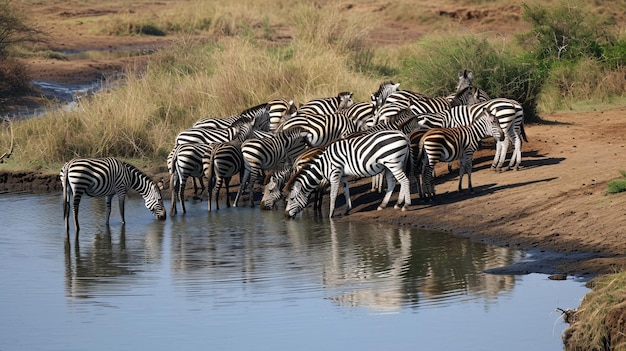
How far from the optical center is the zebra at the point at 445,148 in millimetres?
14000

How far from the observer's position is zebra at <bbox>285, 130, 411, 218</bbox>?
44.9ft

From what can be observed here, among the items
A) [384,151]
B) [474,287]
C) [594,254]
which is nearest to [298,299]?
[474,287]

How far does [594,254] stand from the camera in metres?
11.1

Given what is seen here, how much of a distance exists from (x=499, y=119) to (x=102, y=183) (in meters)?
5.34

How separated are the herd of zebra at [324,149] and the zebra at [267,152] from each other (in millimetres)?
13

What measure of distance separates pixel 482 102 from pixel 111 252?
19.8ft

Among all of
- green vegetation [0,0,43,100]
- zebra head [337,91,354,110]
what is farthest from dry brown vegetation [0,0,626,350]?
zebra head [337,91,354,110]

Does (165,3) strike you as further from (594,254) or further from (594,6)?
(594,254)

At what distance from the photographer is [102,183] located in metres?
13.7

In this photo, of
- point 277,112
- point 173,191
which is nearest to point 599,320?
point 173,191

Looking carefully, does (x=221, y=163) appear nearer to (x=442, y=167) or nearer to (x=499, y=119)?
(x=442, y=167)

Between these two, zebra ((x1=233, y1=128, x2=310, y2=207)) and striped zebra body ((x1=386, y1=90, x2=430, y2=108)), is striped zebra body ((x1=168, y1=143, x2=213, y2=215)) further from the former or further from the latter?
striped zebra body ((x1=386, y1=90, x2=430, y2=108))

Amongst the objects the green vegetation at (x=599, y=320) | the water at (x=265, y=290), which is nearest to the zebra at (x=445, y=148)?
the water at (x=265, y=290)

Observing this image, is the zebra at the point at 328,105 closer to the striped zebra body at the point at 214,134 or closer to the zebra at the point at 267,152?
the striped zebra body at the point at 214,134
